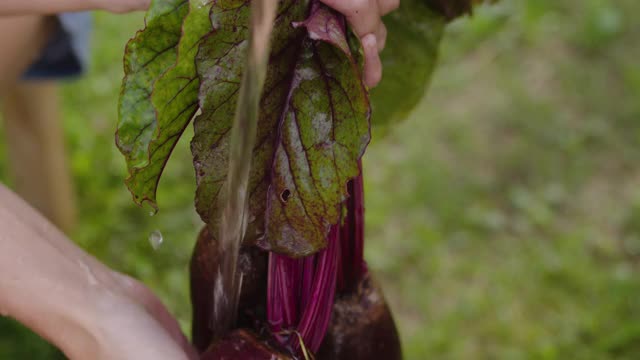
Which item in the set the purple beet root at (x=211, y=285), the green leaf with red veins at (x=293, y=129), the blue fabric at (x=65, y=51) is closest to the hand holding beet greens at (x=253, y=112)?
the green leaf with red veins at (x=293, y=129)

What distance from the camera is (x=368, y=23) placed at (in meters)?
0.89

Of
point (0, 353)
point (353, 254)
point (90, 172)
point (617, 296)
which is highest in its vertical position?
point (353, 254)

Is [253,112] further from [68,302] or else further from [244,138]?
[68,302]

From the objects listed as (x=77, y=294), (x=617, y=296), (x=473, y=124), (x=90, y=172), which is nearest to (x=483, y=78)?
(x=473, y=124)

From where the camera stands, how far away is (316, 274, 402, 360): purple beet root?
1.06 m

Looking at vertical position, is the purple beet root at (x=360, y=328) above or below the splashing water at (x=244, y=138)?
below

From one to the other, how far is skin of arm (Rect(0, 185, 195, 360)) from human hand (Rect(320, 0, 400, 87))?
0.35m

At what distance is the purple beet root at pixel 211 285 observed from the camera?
1044 mm

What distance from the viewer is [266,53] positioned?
0.83m

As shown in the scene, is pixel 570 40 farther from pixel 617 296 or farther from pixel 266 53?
pixel 266 53

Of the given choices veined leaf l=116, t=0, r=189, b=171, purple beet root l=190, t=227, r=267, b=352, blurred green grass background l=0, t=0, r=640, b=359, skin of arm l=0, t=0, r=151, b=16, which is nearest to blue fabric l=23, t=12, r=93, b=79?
blurred green grass background l=0, t=0, r=640, b=359

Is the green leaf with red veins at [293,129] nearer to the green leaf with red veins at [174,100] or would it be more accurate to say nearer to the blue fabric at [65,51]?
the green leaf with red veins at [174,100]

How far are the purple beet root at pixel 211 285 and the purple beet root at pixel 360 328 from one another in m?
0.09

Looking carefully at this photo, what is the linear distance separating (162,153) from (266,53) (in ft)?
0.48
